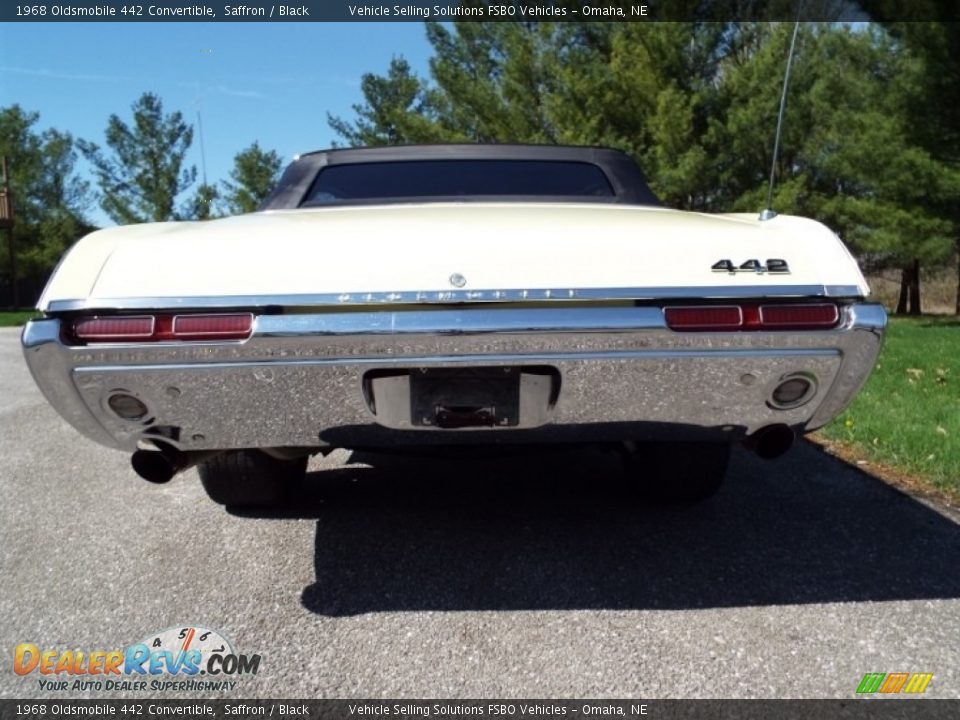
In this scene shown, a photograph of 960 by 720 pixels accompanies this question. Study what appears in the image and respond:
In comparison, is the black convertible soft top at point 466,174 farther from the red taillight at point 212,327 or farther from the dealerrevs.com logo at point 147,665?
the dealerrevs.com logo at point 147,665

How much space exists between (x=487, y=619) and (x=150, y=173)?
31292mm

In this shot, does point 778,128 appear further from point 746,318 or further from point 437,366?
point 437,366

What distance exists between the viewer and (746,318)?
2209 mm

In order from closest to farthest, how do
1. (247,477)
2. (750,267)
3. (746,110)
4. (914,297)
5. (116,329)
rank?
(116,329)
(750,267)
(247,477)
(746,110)
(914,297)

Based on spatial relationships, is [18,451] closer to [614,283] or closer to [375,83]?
[614,283]

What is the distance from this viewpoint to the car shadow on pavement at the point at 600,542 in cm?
257

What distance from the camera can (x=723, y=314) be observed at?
221 centimetres

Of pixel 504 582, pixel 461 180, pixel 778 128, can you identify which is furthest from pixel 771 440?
pixel 461 180

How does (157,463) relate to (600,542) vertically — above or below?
above

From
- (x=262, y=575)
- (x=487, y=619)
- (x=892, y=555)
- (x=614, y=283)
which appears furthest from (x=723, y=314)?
(x=262, y=575)

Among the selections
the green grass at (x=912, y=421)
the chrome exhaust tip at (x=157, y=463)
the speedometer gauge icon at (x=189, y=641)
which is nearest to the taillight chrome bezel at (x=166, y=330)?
the chrome exhaust tip at (x=157, y=463)

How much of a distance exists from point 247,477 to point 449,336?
1463 millimetres

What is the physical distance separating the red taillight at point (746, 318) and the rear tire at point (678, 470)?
0.87m

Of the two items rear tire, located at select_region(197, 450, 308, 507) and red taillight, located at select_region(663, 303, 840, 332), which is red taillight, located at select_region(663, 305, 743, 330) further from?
rear tire, located at select_region(197, 450, 308, 507)
